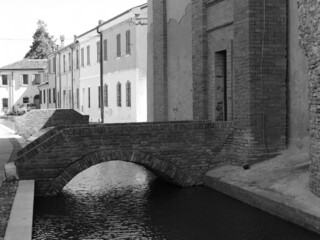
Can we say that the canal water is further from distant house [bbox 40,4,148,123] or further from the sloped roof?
the sloped roof

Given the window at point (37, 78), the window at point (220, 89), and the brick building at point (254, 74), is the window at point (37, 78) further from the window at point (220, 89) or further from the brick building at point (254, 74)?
the window at point (220, 89)

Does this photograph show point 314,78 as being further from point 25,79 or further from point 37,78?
point 25,79

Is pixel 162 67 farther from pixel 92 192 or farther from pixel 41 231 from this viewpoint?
pixel 41 231

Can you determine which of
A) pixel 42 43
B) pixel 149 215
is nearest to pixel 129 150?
pixel 149 215

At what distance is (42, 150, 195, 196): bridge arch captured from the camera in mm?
10602

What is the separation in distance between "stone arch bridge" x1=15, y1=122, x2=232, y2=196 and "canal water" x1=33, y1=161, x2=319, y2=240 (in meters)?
0.47

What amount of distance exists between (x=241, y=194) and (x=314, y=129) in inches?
87.5

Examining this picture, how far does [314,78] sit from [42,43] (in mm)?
68067

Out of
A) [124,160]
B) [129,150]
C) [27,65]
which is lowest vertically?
[124,160]

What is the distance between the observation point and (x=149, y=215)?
8.92 meters

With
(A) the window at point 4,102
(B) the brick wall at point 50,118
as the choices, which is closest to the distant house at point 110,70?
(B) the brick wall at point 50,118

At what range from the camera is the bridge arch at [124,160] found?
1060 centimetres

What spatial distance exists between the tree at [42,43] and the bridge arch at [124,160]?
63148mm

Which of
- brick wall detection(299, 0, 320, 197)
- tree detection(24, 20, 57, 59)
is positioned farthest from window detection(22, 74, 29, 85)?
brick wall detection(299, 0, 320, 197)
